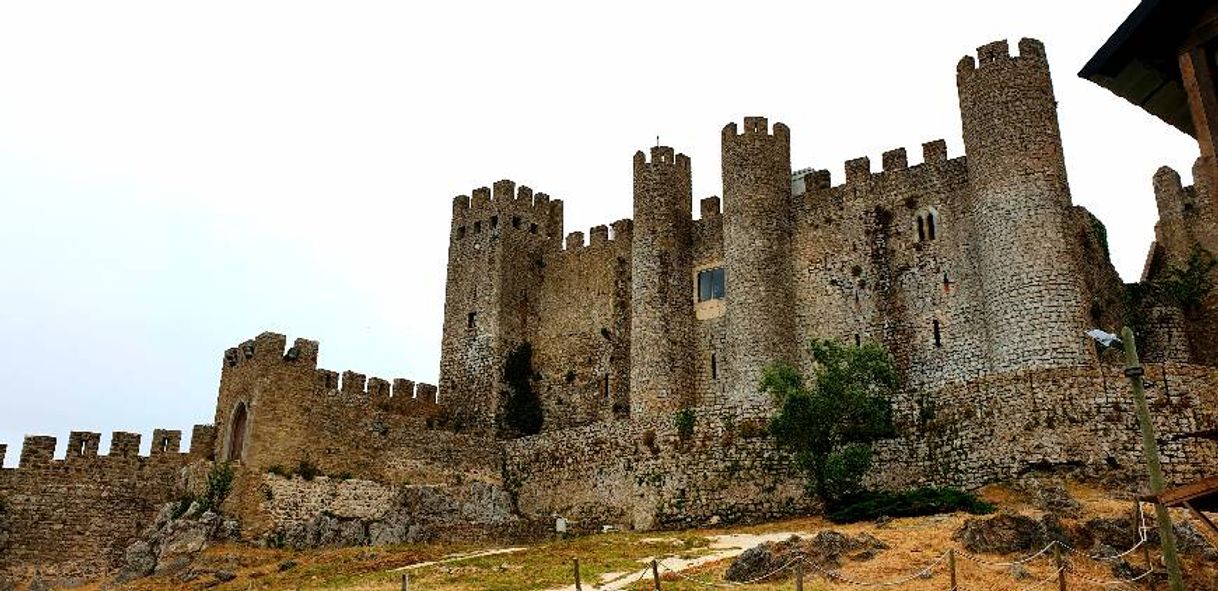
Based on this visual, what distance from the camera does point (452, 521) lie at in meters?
35.6

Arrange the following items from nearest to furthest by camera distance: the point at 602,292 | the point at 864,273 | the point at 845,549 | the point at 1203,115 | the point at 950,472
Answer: the point at 1203,115 < the point at 845,549 < the point at 950,472 < the point at 864,273 < the point at 602,292

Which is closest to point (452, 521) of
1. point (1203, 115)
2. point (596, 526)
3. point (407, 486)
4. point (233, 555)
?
point (407, 486)

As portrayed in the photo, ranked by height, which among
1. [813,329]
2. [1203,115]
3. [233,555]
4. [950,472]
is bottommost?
[233,555]

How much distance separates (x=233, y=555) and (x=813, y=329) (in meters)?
20.5

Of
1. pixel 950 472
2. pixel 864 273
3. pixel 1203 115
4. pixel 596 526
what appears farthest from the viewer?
pixel 864 273

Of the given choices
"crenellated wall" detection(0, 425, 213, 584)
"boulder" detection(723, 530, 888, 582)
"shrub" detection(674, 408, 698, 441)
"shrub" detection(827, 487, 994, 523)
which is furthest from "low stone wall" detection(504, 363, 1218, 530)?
"crenellated wall" detection(0, 425, 213, 584)

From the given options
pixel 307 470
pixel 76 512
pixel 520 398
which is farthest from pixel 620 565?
pixel 76 512

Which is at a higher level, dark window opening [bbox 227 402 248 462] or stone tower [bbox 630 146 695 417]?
stone tower [bbox 630 146 695 417]

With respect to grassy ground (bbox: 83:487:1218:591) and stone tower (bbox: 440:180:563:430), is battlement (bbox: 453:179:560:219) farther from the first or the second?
grassy ground (bbox: 83:487:1218:591)

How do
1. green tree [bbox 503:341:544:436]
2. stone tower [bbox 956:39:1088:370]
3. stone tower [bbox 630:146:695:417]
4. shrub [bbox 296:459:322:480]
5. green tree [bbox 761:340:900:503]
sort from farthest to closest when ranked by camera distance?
green tree [bbox 503:341:544:436], stone tower [bbox 630:146:695:417], shrub [bbox 296:459:322:480], stone tower [bbox 956:39:1088:370], green tree [bbox 761:340:900:503]

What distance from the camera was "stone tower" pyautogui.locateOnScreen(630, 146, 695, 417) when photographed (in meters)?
38.3

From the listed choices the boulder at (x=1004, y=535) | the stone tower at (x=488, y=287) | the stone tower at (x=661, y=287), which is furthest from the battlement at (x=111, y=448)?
the boulder at (x=1004, y=535)

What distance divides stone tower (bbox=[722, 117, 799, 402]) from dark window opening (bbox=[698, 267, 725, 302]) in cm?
164

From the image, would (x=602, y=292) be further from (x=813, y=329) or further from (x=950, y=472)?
(x=950, y=472)
